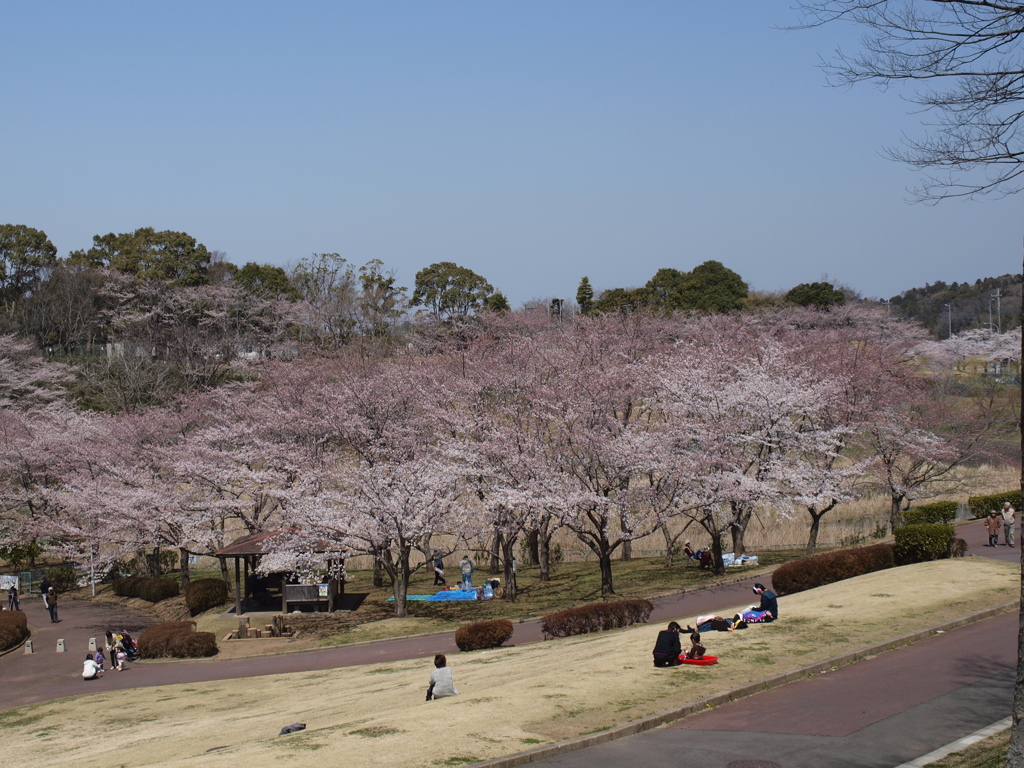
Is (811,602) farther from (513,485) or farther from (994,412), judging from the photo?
(994,412)

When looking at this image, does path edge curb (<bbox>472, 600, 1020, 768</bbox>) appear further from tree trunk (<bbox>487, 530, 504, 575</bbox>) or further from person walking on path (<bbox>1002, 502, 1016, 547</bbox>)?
tree trunk (<bbox>487, 530, 504, 575</bbox>)

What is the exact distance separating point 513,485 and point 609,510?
149 inches

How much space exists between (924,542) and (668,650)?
12596mm

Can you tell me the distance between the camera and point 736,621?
701 inches

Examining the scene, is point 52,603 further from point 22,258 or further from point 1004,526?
point 22,258

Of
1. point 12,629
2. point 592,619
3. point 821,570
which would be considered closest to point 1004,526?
point 821,570

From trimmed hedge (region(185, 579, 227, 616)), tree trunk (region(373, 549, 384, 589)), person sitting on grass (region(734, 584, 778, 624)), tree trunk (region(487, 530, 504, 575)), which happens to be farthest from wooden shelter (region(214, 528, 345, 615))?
person sitting on grass (region(734, 584, 778, 624))

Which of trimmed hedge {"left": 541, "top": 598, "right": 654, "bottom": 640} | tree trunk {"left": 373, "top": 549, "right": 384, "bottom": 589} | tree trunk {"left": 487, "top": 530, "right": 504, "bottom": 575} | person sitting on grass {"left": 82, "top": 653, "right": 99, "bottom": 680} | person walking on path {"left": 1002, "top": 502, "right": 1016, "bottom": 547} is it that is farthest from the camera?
tree trunk {"left": 373, "top": 549, "right": 384, "bottom": 589}

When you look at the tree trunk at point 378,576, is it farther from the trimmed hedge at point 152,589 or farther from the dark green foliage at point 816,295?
the dark green foliage at point 816,295

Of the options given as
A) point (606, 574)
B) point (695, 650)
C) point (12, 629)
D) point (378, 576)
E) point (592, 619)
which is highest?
point (695, 650)

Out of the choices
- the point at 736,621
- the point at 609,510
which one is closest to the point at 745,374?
the point at 609,510

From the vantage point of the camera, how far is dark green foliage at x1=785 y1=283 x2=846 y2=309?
74.4 m

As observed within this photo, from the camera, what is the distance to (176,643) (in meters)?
27.3

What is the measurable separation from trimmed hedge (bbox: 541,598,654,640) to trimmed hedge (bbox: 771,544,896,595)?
14.3ft
